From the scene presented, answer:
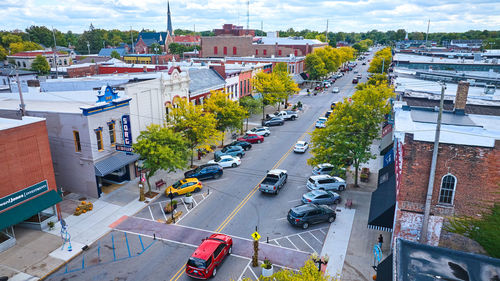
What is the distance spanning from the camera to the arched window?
17.7 metres

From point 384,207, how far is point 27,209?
74.5ft

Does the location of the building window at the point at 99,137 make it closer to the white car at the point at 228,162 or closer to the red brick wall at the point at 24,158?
the red brick wall at the point at 24,158

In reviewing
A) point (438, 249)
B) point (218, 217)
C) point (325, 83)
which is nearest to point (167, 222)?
point (218, 217)

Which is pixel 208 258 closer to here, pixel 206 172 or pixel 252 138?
pixel 206 172

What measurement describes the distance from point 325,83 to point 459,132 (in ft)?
228

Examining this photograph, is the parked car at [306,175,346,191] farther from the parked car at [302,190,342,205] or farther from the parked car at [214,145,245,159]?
the parked car at [214,145,245,159]

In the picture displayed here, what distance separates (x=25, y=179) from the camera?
21734 millimetres


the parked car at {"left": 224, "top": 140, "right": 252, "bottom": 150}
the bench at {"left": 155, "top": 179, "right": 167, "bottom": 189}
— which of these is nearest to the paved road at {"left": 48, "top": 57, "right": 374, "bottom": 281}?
the bench at {"left": 155, "top": 179, "right": 167, "bottom": 189}

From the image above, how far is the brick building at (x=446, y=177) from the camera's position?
17.0m

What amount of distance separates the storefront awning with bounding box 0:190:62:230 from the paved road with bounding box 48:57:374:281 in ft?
14.7

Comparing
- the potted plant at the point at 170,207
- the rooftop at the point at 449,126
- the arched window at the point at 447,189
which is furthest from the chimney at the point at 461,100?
the potted plant at the point at 170,207

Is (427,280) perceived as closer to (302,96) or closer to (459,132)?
(459,132)

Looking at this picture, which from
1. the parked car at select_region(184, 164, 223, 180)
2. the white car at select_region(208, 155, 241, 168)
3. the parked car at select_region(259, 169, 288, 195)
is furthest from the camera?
the white car at select_region(208, 155, 241, 168)

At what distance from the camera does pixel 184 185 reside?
1123 inches
